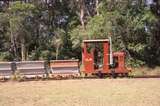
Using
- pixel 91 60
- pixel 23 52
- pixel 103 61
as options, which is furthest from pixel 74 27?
pixel 91 60

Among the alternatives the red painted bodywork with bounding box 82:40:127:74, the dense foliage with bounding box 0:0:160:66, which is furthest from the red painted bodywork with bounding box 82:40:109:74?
the dense foliage with bounding box 0:0:160:66

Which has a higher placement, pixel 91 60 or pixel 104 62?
pixel 91 60

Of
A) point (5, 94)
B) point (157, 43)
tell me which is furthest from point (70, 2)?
point (5, 94)

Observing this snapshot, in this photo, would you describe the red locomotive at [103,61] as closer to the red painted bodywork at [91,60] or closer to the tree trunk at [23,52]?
the red painted bodywork at [91,60]

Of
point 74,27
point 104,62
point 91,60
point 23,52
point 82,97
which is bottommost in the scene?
point 23,52

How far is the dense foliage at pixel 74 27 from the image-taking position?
35.4 metres

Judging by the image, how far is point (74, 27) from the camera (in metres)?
43.9

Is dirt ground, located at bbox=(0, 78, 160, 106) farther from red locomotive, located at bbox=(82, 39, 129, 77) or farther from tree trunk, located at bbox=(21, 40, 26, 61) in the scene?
tree trunk, located at bbox=(21, 40, 26, 61)

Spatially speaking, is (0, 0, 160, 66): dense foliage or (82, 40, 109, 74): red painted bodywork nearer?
(82, 40, 109, 74): red painted bodywork

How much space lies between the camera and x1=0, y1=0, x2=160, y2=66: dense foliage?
116 ft

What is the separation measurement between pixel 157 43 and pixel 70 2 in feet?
33.2

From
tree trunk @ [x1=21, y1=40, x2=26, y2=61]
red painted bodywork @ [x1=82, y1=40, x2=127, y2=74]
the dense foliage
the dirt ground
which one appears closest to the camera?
the dirt ground

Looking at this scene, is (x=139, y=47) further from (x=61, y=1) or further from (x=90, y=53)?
(x=61, y=1)

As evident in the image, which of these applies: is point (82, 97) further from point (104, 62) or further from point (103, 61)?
point (103, 61)
